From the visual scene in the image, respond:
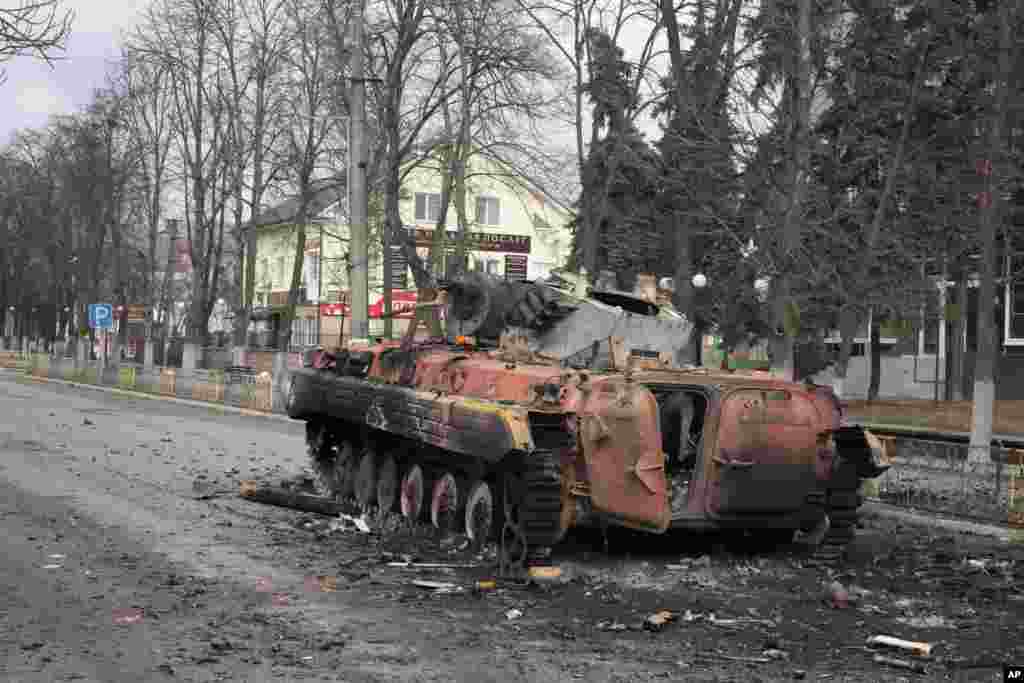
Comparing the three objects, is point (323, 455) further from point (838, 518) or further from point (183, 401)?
point (183, 401)

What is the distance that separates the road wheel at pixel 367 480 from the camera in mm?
14453

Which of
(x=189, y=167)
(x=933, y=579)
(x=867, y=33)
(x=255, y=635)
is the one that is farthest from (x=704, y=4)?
(x=189, y=167)

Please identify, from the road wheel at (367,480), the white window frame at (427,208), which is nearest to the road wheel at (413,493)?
the road wheel at (367,480)

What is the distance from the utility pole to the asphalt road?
778 cm

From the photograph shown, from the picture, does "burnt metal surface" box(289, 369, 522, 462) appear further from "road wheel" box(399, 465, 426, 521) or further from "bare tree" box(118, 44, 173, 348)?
"bare tree" box(118, 44, 173, 348)

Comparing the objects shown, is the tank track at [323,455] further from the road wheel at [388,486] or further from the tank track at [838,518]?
the tank track at [838,518]

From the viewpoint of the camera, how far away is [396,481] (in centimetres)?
1386

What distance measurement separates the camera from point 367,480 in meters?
14.5

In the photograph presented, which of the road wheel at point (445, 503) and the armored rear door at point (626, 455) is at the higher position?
the armored rear door at point (626, 455)

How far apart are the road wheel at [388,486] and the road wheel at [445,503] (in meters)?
1.29

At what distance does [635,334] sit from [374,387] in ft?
8.50

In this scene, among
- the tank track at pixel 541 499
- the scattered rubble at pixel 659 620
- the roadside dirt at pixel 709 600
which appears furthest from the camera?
the tank track at pixel 541 499

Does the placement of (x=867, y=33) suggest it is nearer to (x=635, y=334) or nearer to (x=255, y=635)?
(x=635, y=334)

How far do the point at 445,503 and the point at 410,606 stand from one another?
3.48m
